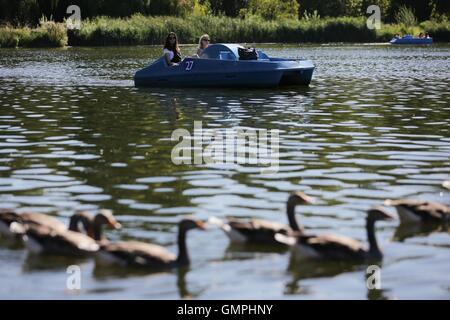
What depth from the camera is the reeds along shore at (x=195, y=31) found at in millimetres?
71438

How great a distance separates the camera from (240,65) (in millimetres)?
30141

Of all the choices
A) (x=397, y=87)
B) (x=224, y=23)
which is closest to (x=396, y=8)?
(x=224, y=23)

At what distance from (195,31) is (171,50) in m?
46.1

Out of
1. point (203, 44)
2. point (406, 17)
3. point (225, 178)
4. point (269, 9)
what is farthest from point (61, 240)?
point (269, 9)

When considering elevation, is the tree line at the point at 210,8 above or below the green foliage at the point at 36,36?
above

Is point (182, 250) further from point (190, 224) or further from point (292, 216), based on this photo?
point (292, 216)

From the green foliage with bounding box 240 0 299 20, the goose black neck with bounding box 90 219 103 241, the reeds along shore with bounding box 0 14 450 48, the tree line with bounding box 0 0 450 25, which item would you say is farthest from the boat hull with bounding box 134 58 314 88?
the green foliage with bounding box 240 0 299 20

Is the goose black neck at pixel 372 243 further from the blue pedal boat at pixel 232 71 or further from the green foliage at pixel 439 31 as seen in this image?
the green foliage at pixel 439 31

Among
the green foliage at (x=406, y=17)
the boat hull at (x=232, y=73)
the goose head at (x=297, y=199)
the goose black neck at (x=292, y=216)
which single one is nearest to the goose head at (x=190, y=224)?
the goose black neck at (x=292, y=216)

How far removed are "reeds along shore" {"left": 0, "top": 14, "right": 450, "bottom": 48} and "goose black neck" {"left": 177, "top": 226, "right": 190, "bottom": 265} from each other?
6235cm

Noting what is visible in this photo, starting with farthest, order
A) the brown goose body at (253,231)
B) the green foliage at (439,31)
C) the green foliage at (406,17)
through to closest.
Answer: the green foliage at (406,17) → the green foliage at (439,31) → the brown goose body at (253,231)

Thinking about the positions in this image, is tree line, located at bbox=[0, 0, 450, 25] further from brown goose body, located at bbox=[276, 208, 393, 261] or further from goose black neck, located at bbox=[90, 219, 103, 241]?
brown goose body, located at bbox=[276, 208, 393, 261]

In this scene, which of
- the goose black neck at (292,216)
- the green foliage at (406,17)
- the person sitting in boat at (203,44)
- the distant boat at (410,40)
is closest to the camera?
the goose black neck at (292,216)

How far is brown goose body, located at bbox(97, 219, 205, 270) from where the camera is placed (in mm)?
9781
